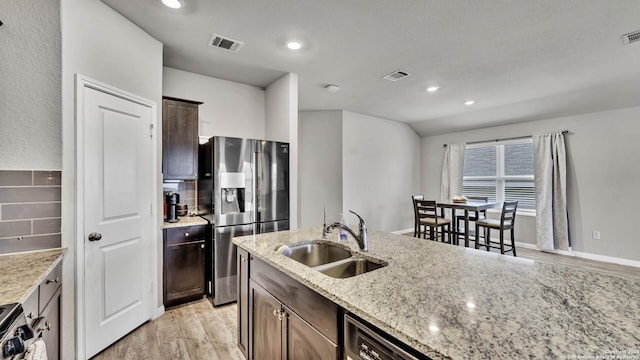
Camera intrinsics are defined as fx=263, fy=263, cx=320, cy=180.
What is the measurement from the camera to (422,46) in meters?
2.69

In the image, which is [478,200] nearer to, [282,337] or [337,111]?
[337,111]

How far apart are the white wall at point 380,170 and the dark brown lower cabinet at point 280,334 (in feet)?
11.7

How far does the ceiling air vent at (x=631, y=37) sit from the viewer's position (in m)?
2.40

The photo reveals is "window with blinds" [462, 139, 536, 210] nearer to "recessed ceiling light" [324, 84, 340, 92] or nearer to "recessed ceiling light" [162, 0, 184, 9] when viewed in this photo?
"recessed ceiling light" [324, 84, 340, 92]

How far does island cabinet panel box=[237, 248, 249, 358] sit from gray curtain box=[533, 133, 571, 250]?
5.40m

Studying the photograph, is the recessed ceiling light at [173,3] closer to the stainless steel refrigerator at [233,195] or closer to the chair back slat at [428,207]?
the stainless steel refrigerator at [233,195]

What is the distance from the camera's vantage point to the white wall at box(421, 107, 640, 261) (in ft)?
13.3

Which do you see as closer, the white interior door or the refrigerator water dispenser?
the white interior door

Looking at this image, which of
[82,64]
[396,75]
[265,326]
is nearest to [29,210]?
[82,64]

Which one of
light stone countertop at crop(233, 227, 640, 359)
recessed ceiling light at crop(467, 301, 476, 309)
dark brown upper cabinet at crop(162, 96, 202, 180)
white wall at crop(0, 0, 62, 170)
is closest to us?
light stone countertop at crop(233, 227, 640, 359)

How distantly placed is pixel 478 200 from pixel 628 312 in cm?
511

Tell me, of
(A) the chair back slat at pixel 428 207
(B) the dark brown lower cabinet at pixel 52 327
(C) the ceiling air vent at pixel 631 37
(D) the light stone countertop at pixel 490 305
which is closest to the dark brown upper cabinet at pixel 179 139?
(B) the dark brown lower cabinet at pixel 52 327

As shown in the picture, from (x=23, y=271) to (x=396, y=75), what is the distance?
380 centimetres

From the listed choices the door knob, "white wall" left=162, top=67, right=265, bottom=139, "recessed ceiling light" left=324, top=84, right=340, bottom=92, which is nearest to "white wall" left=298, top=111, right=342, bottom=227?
"recessed ceiling light" left=324, top=84, right=340, bottom=92
